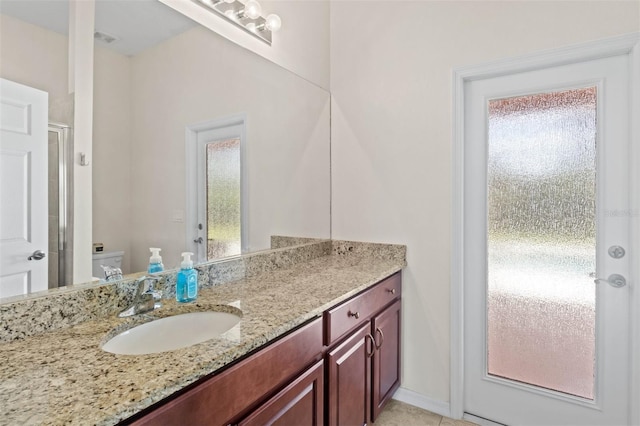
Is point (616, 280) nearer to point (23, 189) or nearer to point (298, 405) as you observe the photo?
point (298, 405)

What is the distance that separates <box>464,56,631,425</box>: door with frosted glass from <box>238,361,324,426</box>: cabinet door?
113 centimetres

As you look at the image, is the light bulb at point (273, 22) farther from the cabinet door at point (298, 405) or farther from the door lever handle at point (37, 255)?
the cabinet door at point (298, 405)

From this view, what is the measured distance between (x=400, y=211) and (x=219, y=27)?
4.58ft

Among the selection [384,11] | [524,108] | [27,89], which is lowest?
[27,89]

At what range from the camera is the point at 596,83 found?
1.70 meters

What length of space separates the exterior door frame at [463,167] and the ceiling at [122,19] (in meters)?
1.48

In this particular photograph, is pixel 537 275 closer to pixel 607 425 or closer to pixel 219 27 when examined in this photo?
pixel 607 425

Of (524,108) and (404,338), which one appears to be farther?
(404,338)

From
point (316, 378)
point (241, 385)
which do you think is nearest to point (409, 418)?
point (316, 378)

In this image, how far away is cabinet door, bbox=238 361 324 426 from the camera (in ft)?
3.34

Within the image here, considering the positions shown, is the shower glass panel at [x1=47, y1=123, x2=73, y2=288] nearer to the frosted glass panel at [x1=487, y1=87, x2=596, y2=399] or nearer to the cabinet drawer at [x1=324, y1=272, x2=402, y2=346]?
the cabinet drawer at [x1=324, y1=272, x2=402, y2=346]

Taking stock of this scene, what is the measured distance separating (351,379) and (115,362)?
→ 102 centimetres

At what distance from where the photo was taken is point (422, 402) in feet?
6.84

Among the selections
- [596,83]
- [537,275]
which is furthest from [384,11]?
[537,275]
